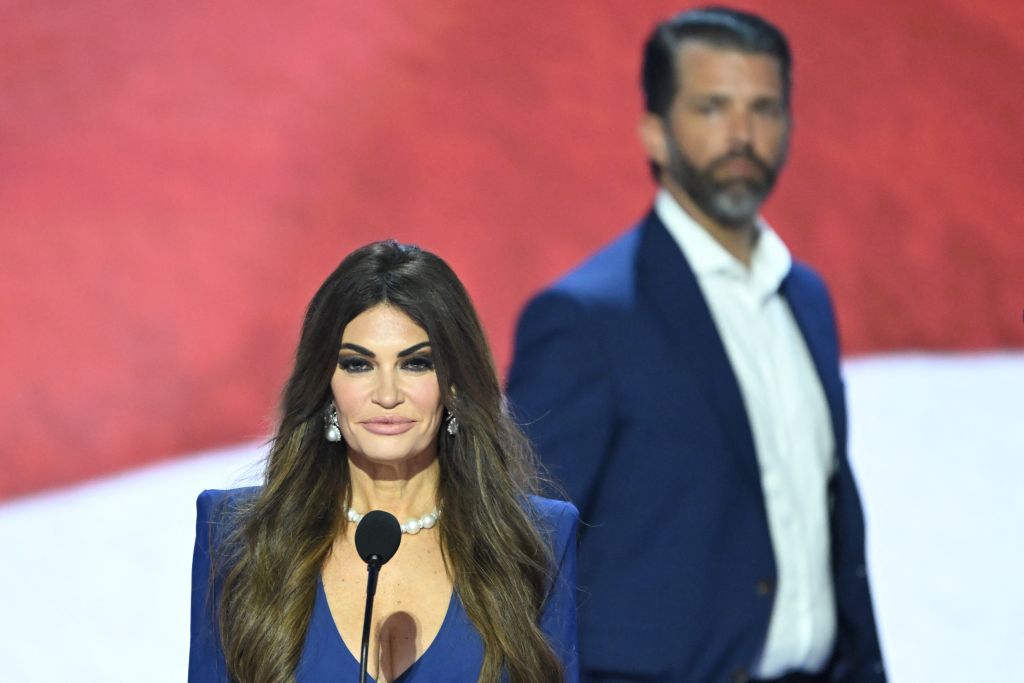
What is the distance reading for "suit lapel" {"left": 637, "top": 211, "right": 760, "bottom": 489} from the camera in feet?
9.59

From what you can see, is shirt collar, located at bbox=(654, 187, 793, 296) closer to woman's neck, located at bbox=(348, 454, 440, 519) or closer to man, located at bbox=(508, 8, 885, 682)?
man, located at bbox=(508, 8, 885, 682)

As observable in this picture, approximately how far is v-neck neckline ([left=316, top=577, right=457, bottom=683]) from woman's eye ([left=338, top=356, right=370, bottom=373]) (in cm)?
28

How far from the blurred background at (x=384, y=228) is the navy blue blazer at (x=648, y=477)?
0.86 m

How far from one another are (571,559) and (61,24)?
1.79 metres

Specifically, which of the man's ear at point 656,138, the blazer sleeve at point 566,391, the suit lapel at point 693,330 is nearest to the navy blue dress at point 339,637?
the blazer sleeve at point 566,391

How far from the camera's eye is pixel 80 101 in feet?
11.1

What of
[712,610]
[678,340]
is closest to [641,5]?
[678,340]

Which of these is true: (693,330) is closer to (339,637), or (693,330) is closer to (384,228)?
(384,228)

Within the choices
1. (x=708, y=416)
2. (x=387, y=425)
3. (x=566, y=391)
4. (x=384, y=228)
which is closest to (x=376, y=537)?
(x=387, y=425)

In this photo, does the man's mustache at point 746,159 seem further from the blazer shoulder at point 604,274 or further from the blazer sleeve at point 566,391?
the blazer sleeve at point 566,391

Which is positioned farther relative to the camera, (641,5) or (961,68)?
(961,68)

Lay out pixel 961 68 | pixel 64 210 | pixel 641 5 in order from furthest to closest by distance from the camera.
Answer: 1. pixel 961 68
2. pixel 641 5
3. pixel 64 210

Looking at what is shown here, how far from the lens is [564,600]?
2.17 m

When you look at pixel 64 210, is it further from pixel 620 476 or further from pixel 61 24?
pixel 620 476
